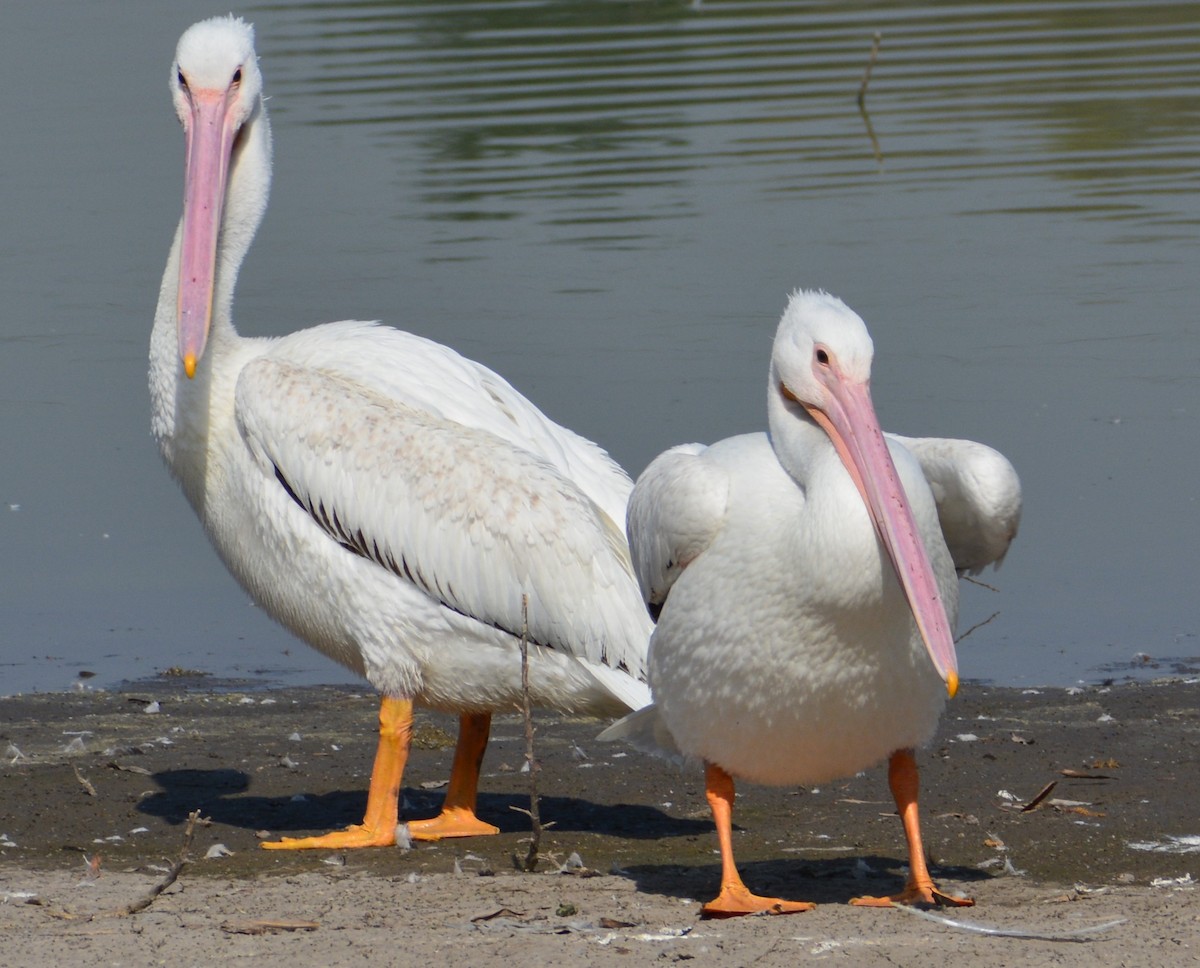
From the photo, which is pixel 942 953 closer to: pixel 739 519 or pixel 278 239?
pixel 739 519

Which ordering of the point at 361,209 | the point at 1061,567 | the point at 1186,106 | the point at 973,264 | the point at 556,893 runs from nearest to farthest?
the point at 556,893 → the point at 1061,567 → the point at 973,264 → the point at 361,209 → the point at 1186,106

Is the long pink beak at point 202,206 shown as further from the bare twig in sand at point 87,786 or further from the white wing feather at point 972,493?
the white wing feather at point 972,493

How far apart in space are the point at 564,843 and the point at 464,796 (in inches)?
16.0

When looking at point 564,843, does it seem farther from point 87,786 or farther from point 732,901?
point 87,786

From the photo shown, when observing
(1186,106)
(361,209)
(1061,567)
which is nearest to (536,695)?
(1061,567)

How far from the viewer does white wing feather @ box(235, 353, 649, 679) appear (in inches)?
210

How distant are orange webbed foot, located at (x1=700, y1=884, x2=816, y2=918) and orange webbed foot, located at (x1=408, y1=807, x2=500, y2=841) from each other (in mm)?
1244

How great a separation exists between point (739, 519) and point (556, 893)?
3.25ft

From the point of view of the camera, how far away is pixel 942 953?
388 cm

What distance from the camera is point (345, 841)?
530cm

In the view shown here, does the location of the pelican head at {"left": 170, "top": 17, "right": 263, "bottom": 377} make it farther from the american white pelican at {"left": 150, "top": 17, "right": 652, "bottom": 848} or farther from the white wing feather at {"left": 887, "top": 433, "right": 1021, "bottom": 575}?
the white wing feather at {"left": 887, "top": 433, "right": 1021, "bottom": 575}

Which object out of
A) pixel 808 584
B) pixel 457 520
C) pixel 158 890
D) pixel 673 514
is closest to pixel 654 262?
pixel 457 520

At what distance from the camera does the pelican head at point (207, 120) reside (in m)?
5.52

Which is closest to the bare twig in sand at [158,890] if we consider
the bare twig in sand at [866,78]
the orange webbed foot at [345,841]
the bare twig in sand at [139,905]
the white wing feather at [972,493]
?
the bare twig in sand at [139,905]
